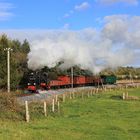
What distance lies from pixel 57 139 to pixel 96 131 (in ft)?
10.5

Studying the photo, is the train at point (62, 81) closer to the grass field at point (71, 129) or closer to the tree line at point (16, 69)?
the tree line at point (16, 69)

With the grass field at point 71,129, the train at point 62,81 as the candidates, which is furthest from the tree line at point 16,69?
the grass field at point 71,129

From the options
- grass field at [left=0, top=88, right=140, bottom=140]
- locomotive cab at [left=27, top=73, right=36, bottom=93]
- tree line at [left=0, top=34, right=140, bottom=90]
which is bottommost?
grass field at [left=0, top=88, right=140, bottom=140]

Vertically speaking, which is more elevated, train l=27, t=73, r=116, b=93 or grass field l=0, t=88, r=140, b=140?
train l=27, t=73, r=116, b=93

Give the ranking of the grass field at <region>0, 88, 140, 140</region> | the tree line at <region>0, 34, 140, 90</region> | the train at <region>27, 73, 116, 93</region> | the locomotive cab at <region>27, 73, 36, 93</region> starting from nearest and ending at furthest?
the grass field at <region>0, 88, 140, 140</region> < the locomotive cab at <region>27, 73, 36, 93</region> < the train at <region>27, 73, 116, 93</region> < the tree line at <region>0, 34, 140, 90</region>

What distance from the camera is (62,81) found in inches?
3063

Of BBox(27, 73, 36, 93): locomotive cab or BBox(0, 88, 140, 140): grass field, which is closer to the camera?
BBox(0, 88, 140, 140): grass field

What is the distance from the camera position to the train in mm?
→ 63562

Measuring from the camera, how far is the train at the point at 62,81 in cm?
6356

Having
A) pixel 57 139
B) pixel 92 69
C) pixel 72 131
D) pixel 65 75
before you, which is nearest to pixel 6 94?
pixel 72 131

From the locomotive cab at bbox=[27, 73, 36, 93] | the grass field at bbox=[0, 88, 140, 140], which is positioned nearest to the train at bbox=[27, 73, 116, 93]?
the locomotive cab at bbox=[27, 73, 36, 93]

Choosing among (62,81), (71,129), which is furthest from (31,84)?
(71,129)

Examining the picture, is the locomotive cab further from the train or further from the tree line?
A: the tree line

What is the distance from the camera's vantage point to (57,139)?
60.3 feet
